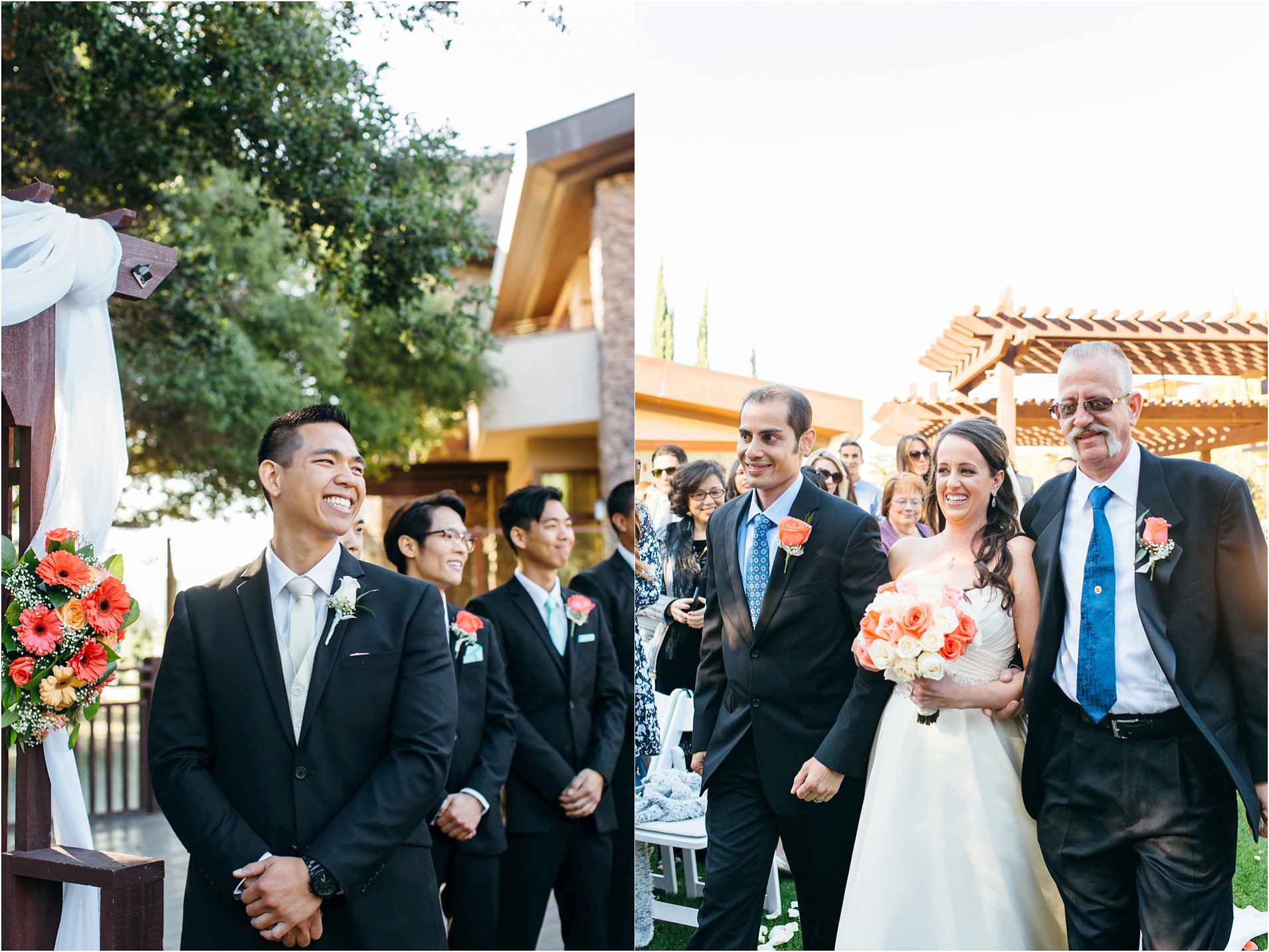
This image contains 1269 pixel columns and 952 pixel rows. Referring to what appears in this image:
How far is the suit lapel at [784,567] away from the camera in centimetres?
382

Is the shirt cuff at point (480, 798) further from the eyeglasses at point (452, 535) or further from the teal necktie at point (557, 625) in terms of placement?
the eyeglasses at point (452, 535)

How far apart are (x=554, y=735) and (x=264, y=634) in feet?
5.21

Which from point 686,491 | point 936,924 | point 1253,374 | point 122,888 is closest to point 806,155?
point 686,491

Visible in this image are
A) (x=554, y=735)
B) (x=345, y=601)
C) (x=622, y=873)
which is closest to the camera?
(x=345, y=601)

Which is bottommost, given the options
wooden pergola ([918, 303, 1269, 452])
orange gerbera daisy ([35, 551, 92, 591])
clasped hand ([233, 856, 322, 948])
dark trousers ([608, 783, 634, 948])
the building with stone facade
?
dark trousers ([608, 783, 634, 948])

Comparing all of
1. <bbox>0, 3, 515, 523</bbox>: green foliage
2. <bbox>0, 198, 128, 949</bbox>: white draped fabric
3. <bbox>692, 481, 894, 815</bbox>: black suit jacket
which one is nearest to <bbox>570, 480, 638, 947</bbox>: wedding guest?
<bbox>692, 481, 894, 815</bbox>: black suit jacket

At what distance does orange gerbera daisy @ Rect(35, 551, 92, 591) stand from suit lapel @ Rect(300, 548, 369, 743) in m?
0.88

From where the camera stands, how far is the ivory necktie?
3514mm

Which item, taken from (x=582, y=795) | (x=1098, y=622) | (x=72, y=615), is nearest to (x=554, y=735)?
(x=582, y=795)

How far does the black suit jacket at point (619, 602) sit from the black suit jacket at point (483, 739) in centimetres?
Answer: 73

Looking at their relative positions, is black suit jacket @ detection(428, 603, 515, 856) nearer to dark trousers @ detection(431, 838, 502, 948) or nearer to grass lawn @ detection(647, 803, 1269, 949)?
dark trousers @ detection(431, 838, 502, 948)

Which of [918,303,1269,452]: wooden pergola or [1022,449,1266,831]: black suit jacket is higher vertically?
[918,303,1269,452]: wooden pergola

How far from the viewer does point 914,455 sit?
12.5ft

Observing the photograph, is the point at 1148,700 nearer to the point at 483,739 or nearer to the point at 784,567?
the point at 784,567
